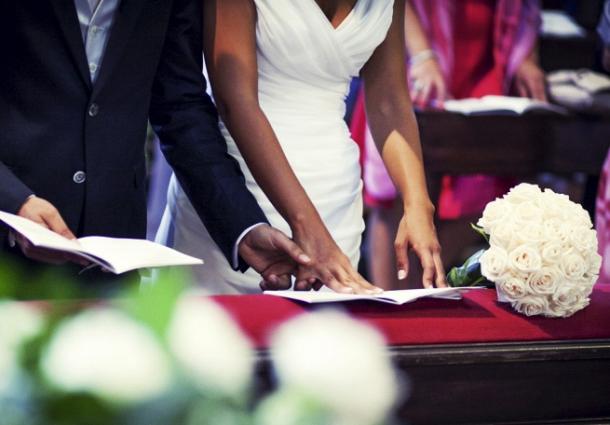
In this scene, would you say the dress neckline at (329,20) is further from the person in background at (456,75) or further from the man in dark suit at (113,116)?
the person in background at (456,75)

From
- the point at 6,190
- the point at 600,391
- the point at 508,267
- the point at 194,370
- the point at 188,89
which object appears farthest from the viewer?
the point at 188,89

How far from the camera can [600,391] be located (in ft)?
5.48

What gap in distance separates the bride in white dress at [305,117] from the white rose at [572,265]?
0.49 metres

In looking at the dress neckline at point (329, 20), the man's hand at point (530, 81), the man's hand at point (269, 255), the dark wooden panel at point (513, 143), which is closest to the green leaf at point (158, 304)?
the man's hand at point (269, 255)

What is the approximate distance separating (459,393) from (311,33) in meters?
1.16

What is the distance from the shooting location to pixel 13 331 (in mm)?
743

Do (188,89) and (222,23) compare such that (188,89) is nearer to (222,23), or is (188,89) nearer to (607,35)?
(222,23)

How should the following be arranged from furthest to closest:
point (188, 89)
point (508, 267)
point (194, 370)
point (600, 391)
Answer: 1. point (188, 89)
2. point (508, 267)
3. point (600, 391)
4. point (194, 370)

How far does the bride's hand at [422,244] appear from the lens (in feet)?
7.45

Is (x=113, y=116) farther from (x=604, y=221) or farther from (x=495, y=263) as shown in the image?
(x=604, y=221)

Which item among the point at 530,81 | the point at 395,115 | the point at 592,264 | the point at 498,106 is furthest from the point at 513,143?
the point at 592,264

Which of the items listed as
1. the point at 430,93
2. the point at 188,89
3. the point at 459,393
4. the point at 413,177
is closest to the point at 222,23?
→ the point at 188,89

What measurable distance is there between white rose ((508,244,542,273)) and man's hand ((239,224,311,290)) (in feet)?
1.47

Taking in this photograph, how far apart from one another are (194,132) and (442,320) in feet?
2.65
